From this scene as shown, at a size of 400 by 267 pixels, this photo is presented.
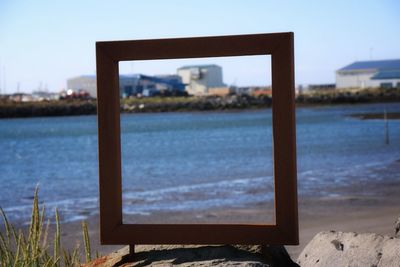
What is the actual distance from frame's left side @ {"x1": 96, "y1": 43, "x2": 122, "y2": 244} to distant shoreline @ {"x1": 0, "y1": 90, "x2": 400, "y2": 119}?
73840 millimetres

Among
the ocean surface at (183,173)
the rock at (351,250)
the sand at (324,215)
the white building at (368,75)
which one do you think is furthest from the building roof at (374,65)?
the rock at (351,250)

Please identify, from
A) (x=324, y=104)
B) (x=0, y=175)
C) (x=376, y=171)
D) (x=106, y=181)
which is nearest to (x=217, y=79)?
(x=324, y=104)

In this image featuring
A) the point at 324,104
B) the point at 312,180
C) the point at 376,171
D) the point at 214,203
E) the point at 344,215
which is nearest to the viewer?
the point at 344,215

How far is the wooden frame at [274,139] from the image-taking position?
4.64 m

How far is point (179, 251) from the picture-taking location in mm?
4906

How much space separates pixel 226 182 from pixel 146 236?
15.1 m

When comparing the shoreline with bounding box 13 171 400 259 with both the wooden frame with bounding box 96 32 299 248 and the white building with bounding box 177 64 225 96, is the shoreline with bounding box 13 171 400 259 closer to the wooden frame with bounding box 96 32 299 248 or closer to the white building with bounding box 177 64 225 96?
the wooden frame with bounding box 96 32 299 248

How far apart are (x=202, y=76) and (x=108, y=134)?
57.4 m

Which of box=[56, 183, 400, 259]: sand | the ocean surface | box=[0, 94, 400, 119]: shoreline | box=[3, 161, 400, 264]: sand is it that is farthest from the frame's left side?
box=[0, 94, 400, 119]: shoreline

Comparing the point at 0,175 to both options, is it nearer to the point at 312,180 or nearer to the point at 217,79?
the point at 312,180

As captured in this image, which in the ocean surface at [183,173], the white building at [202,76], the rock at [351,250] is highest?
the white building at [202,76]

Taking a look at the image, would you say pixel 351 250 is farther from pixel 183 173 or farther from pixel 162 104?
pixel 162 104

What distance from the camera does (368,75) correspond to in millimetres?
92000

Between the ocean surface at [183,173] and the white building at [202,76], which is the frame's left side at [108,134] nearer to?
the ocean surface at [183,173]
